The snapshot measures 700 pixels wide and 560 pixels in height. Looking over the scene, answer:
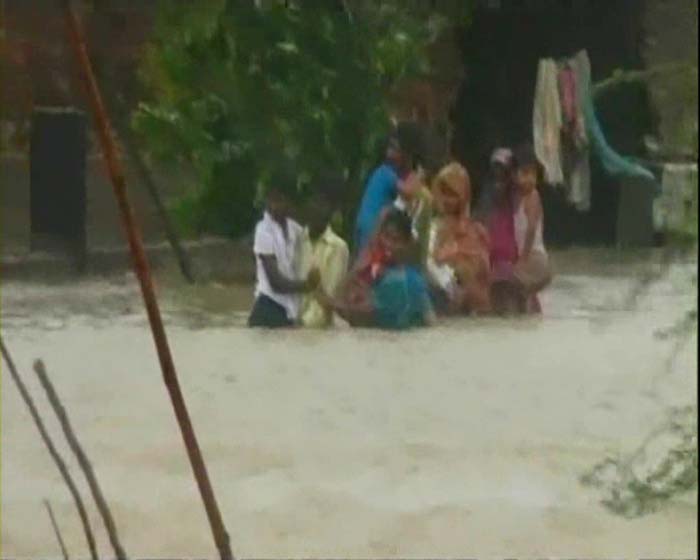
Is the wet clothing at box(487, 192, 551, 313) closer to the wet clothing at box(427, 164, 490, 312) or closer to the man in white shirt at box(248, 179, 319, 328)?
the wet clothing at box(427, 164, 490, 312)

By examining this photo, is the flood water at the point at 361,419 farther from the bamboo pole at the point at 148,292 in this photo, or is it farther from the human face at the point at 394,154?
the human face at the point at 394,154

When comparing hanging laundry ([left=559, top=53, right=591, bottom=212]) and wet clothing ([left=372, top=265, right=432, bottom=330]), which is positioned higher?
hanging laundry ([left=559, top=53, right=591, bottom=212])

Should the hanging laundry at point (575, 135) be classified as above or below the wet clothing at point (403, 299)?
above

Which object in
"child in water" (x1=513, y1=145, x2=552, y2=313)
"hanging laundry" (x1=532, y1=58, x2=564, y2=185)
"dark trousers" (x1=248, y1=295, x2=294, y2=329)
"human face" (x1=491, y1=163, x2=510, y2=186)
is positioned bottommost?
"dark trousers" (x1=248, y1=295, x2=294, y2=329)

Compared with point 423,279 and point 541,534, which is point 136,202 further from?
point 541,534

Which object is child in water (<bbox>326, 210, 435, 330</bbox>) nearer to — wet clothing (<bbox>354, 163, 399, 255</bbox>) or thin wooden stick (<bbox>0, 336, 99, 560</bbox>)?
wet clothing (<bbox>354, 163, 399, 255</bbox>)

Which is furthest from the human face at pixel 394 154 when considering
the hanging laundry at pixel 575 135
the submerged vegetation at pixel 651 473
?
the submerged vegetation at pixel 651 473

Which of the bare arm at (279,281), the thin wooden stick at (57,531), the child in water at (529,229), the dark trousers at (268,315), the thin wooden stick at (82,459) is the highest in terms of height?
the child in water at (529,229)

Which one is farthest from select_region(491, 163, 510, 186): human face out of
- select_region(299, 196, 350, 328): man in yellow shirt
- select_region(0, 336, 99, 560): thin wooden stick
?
select_region(0, 336, 99, 560): thin wooden stick

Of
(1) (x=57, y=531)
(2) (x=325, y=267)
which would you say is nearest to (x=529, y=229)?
(2) (x=325, y=267)
